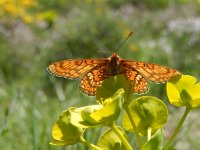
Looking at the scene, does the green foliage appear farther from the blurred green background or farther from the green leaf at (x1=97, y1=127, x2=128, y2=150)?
the blurred green background

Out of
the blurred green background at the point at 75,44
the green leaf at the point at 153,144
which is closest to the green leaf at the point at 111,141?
the green leaf at the point at 153,144

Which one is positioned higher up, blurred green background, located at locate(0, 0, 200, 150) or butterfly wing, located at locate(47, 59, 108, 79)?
butterfly wing, located at locate(47, 59, 108, 79)

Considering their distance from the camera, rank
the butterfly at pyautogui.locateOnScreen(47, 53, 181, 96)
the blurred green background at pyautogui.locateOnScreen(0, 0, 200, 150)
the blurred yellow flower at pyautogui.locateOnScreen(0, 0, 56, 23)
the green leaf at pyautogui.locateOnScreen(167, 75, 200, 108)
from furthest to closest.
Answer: the blurred yellow flower at pyautogui.locateOnScreen(0, 0, 56, 23) → the blurred green background at pyautogui.locateOnScreen(0, 0, 200, 150) → the butterfly at pyautogui.locateOnScreen(47, 53, 181, 96) → the green leaf at pyautogui.locateOnScreen(167, 75, 200, 108)

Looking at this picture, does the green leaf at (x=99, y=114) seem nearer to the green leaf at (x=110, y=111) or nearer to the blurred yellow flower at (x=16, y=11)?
the green leaf at (x=110, y=111)

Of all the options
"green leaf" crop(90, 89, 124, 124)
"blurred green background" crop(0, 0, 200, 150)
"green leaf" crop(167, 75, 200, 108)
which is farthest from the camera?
"blurred green background" crop(0, 0, 200, 150)

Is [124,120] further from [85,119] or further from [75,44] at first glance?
[75,44]

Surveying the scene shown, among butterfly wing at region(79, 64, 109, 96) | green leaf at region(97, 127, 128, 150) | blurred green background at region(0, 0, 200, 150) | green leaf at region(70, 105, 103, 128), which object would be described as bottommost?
blurred green background at region(0, 0, 200, 150)

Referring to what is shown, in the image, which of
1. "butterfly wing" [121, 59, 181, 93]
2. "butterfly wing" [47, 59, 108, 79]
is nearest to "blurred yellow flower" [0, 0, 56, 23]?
"butterfly wing" [47, 59, 108, 79]
